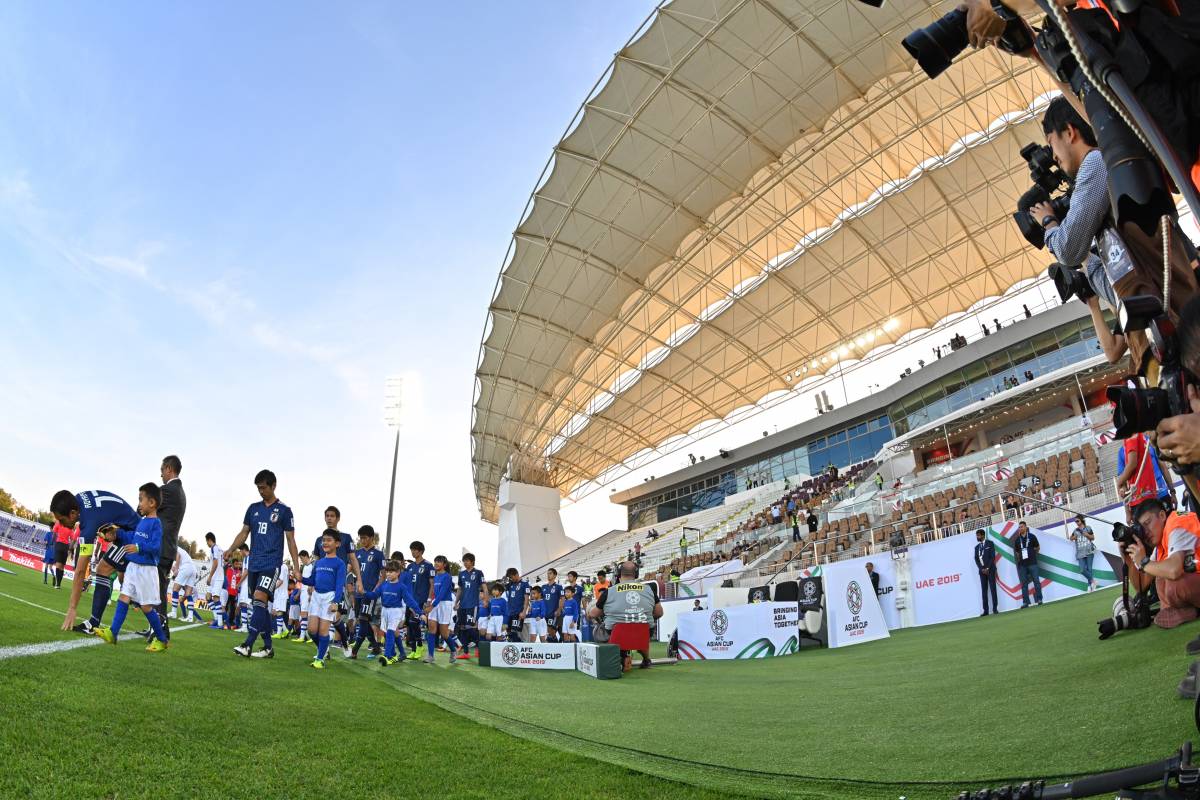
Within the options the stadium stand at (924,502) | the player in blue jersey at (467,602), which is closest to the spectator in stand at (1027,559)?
the stadium stand at (924,502)

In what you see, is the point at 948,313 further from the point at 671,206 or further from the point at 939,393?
the point at 671,206

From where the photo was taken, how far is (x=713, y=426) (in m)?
39.0

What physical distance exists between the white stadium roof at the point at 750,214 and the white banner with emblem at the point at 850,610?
53.0ft

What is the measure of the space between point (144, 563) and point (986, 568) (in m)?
11.4

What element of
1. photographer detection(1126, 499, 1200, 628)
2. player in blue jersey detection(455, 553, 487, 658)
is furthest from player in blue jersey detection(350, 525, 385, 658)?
photographer detection(1126, 499, 1200, 628)

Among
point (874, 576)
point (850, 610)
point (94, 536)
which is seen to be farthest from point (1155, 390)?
point (874, 576)

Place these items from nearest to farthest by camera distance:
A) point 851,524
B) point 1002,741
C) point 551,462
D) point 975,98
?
point 1002,741
point 851,524
point 975,98
point 551,462

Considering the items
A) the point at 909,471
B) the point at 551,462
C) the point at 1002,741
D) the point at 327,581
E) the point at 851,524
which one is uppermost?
the point at 551,462

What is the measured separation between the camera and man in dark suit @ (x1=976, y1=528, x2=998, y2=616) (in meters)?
10.4

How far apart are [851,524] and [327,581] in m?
16.9

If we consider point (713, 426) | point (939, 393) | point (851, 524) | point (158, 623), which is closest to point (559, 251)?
point (851, 524)

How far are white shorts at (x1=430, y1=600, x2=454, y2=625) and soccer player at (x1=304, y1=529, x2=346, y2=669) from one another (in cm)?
366

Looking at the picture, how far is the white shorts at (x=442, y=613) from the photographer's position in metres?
11.4

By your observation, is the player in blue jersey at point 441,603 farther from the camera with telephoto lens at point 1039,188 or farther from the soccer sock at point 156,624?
the camera with telephoto lens at point 1039,188
